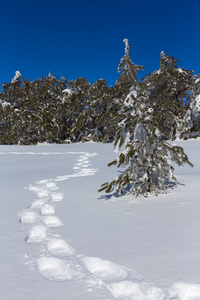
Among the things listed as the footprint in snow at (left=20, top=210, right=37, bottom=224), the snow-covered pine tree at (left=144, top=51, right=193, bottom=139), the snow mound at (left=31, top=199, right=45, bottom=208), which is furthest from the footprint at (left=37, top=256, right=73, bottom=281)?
the snow-covered pine tree at (left=144, top=51, right=193, bottom=139)

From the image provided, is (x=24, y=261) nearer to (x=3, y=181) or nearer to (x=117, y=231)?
(x=117, y=231)

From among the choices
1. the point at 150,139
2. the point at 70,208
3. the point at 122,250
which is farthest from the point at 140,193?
the point at 122,250

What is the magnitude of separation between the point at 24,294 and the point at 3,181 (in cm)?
427

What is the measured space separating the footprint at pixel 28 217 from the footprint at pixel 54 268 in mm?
1008

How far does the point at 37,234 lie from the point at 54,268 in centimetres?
69

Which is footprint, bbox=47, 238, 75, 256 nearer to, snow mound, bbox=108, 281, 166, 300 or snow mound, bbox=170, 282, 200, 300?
snow mound, bbox=108, 281, 166, 300

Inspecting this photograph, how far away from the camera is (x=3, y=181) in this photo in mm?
5465

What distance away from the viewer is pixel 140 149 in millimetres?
3877

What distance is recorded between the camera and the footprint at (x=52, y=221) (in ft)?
9.09

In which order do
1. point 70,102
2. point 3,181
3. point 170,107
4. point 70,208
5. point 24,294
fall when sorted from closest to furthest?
point 24,294 < point 70,208 < point 3,181 < point 170,107 < point 70,102

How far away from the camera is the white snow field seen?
5.11 feet

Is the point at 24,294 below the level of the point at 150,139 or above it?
below

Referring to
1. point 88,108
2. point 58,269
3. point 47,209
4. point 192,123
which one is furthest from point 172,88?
point 58,269

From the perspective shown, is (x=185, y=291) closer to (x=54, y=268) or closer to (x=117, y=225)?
(x=54, y=268)
